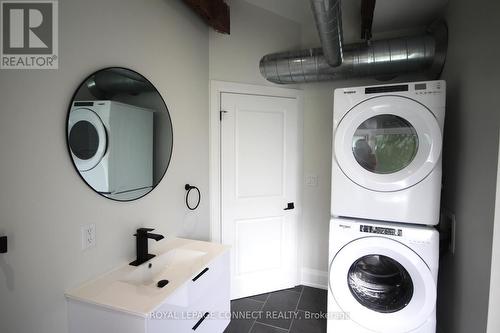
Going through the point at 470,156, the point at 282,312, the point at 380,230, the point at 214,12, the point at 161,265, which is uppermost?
the point at 214,12

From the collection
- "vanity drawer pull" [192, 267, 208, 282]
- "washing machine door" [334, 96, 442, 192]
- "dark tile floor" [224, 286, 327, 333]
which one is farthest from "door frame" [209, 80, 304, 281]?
"washing machine door" [334, 96, 442, 192]

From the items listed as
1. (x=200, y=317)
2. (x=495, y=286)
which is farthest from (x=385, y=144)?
(x=200, y=317)

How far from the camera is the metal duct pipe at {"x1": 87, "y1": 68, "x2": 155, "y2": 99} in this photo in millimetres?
1300

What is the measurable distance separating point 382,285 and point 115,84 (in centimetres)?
220

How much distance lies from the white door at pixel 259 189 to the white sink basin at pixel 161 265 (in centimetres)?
71

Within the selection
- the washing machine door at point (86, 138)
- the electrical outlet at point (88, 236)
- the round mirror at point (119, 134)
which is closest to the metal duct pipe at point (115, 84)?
the round mirror at point (119, 134)

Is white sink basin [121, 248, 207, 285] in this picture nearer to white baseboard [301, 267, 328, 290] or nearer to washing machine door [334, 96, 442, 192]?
washing machine door [334, 96, 442, 192]

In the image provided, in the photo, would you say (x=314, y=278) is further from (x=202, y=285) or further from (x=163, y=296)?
(x=163, y=296)

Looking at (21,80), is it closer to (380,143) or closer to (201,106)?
(201,106)

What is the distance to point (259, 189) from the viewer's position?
249 cm

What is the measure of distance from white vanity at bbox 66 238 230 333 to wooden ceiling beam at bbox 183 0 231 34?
1768mm

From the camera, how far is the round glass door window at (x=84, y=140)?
119cm

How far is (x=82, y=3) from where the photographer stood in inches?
48.3

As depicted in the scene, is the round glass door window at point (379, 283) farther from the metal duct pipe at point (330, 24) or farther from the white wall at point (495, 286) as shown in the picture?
the metal duct pipe at point (330, 24)
